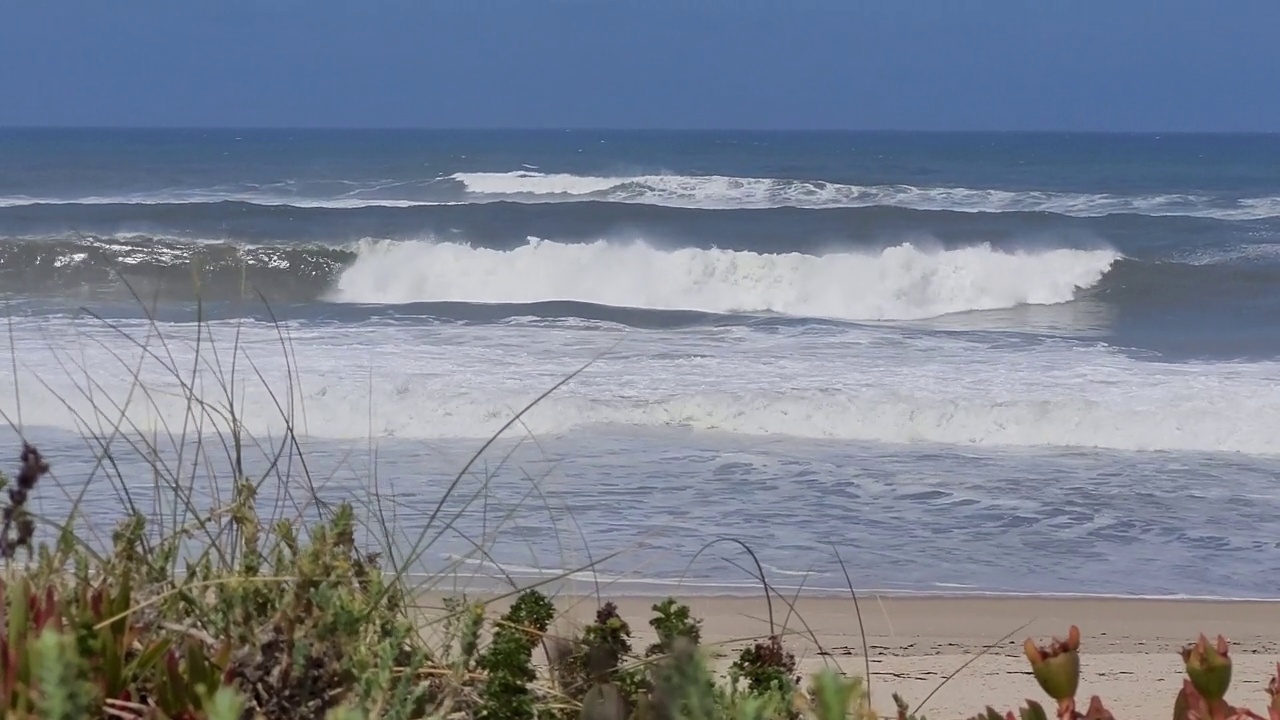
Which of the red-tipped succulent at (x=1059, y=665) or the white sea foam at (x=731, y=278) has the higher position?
the white sea foam at (x=731, y=278)

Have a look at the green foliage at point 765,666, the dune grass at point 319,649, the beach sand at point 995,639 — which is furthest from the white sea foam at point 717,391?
the green foliage at point 765,666

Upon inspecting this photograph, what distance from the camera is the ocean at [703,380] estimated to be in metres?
4.71

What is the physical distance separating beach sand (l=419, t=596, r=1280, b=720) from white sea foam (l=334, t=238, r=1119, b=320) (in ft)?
36.5

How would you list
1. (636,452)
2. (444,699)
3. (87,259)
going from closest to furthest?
(444,699), (636,452), (87,259)

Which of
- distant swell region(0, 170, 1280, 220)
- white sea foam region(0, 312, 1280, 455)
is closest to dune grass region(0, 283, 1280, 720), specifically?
white sea foam region(0, 312, 1280, 455)

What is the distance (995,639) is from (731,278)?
13.0 metres

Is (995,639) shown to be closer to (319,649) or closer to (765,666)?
(765,666)

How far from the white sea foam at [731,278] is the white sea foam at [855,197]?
6495 millimetres

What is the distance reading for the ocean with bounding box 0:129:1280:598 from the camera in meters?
4.71

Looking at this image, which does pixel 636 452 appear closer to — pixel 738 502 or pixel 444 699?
pixel 738 502

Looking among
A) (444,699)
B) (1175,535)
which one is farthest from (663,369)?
(444,699)

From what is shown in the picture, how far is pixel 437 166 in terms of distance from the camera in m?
42.0

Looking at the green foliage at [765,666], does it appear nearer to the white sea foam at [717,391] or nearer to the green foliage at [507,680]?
the green foliage at [507,680]

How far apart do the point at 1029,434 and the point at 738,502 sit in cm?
234
